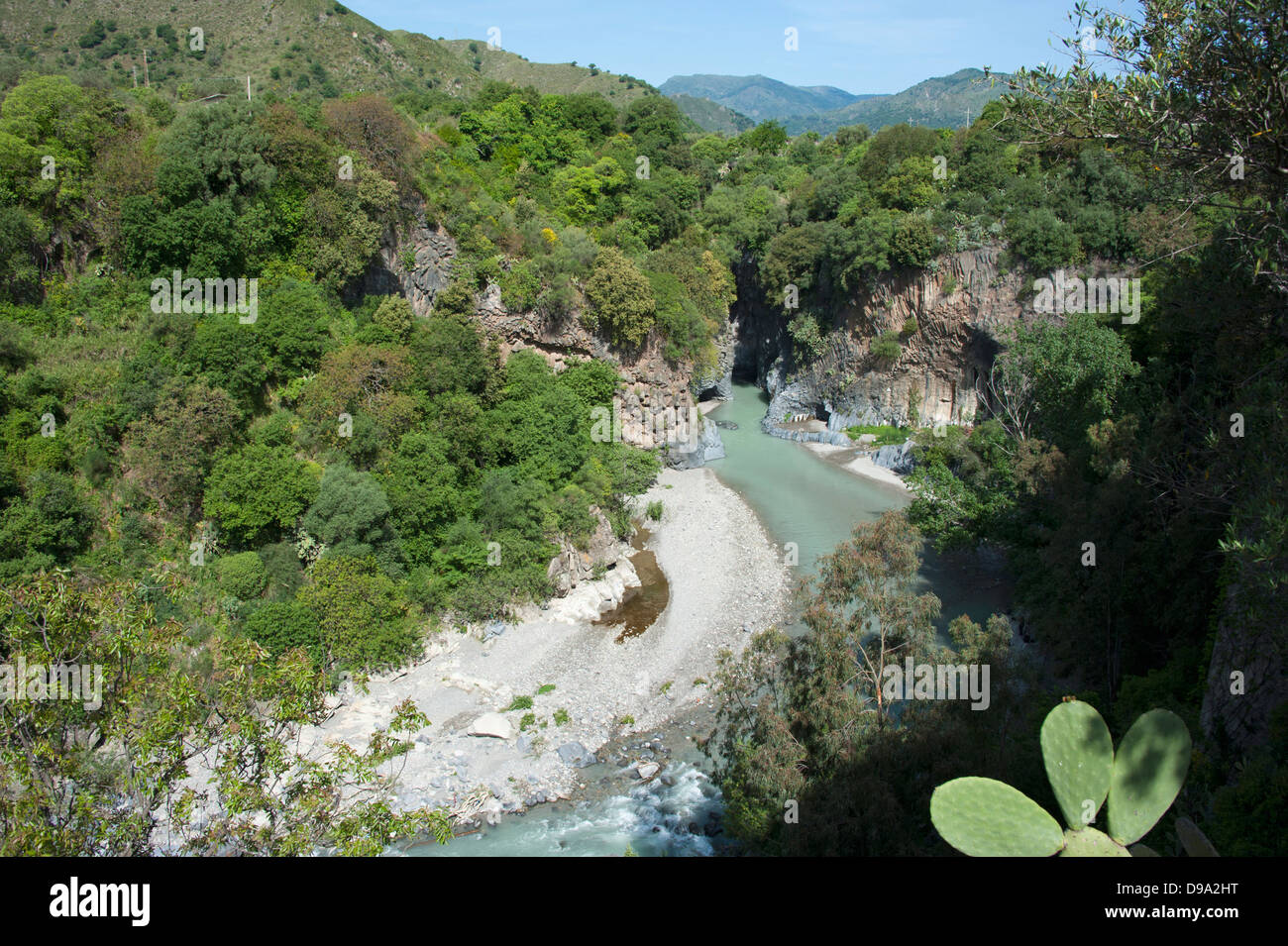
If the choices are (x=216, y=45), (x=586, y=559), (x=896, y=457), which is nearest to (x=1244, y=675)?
(x=586, y=559)

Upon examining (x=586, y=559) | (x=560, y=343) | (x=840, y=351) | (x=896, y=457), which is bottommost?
(x=586, y=559)

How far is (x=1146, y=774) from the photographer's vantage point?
4.50 meters

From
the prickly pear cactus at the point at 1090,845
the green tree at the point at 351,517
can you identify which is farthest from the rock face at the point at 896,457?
the prickly pear cactus at the point at 1090,845

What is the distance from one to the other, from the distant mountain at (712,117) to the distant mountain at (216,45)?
10399 cm

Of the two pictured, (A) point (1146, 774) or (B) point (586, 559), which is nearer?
(A) point (1146, 774)

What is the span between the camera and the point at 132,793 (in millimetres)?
6742

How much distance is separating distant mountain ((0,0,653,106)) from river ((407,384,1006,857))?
3351cm

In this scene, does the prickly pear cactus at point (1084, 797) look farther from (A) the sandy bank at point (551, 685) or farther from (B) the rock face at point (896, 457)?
(B) the rock face at point (896, 457)

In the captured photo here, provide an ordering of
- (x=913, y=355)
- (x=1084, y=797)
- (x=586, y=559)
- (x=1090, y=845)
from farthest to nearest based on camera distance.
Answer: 1. (x=913, y=355)
2. (x=586, y=559)
3. (x=1084, y=797)
4. (x=1090, y=845)

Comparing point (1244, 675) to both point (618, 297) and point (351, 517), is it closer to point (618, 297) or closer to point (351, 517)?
point (351, 517)

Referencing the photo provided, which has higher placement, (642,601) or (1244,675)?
(1244,675)

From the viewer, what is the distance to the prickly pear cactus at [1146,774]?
438cm

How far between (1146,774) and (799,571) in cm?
2078

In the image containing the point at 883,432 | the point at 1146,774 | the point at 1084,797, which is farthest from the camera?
the point at 883,432
